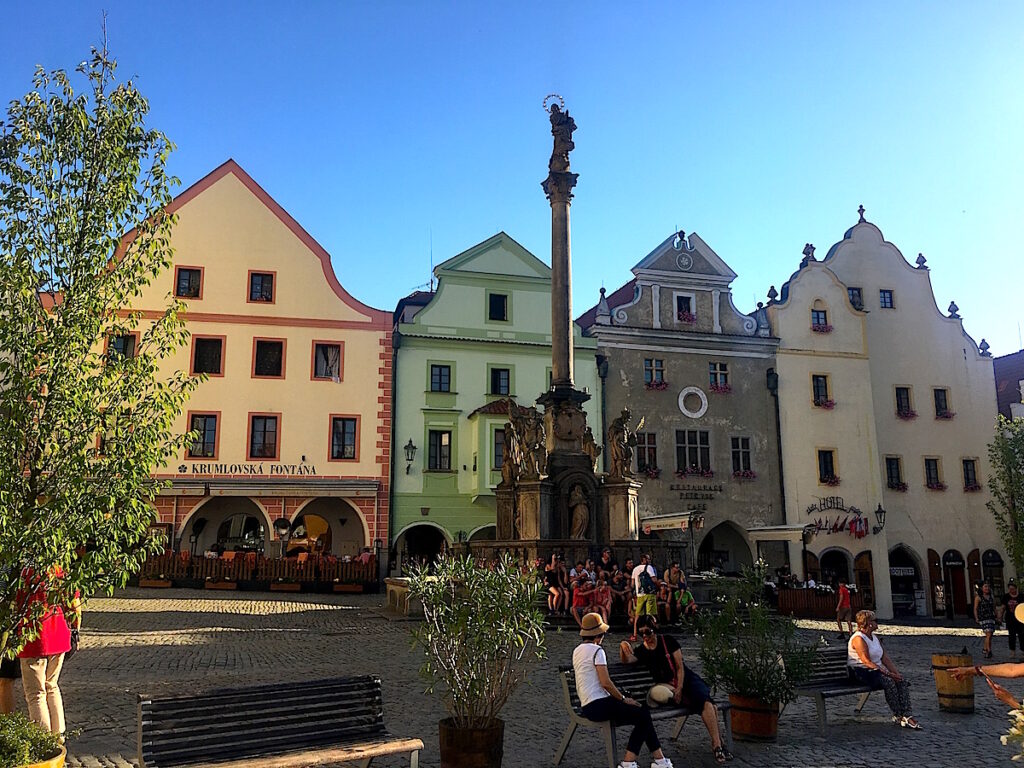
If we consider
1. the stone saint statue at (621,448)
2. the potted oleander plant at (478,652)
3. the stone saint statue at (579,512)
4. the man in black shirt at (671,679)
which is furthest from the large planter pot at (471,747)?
the stone saint statue at (621,448)

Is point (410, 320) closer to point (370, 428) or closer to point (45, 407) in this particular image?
point (370, 428)

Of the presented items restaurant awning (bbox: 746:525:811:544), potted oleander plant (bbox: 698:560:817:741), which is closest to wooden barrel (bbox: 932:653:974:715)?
potted oleander plant (bbox: 698:560:817:741)

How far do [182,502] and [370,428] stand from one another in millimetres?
6766

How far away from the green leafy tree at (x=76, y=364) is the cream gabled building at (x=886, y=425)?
31652 mm

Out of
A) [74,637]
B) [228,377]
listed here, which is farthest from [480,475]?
[74,637]

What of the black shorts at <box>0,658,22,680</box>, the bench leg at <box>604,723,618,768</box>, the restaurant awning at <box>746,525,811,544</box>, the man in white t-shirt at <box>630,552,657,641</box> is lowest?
the bench leg at <box>604,723,618,768</box>

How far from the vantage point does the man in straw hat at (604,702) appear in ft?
24.3

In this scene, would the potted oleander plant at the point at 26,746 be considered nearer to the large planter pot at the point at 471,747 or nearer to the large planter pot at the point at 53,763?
the large planter pot at the point at 53,763

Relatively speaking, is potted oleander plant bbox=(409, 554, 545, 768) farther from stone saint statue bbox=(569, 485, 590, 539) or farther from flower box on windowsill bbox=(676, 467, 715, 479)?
flower box on windowsill bbox=(676, 467, 715, 479)

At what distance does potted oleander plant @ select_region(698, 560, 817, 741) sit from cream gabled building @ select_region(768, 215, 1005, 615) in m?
27.7

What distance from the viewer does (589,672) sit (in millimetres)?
7793

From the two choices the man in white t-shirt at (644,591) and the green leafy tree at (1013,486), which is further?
the green leafy tree at (1013,486)

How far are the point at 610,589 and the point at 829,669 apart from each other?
8.36 m

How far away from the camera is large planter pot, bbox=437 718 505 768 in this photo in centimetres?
703
